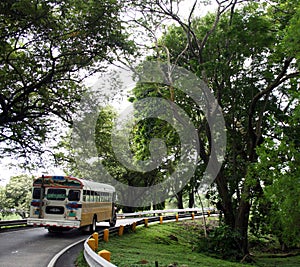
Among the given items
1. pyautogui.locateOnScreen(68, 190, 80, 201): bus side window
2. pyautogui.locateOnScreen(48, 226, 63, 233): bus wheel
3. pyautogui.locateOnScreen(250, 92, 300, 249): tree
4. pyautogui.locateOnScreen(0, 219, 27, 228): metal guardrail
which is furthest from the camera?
pyautogui.locateOnScreen(0, 219, 27, 228): metal guardrail

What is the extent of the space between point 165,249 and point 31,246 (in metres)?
7.11

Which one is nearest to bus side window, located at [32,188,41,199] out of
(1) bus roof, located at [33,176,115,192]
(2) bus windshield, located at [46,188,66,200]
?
(1) bus roof, located at [33,176,115,192]

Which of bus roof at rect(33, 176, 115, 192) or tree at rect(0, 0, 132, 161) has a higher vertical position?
tree at rect(0, 0, 132, 161)

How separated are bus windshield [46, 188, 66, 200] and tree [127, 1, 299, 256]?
7.87m

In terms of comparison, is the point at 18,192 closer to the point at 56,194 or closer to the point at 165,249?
the point at 56,194

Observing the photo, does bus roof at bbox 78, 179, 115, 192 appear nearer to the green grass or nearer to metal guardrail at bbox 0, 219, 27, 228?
the green grass

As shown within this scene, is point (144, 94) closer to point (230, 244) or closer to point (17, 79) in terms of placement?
point (17, 79)

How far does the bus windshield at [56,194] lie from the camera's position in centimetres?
1889

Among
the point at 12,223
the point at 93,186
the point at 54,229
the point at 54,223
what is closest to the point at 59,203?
the point at 54,223

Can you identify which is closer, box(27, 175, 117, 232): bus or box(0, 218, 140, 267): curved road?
box(0, 218, 140, 267): curved road

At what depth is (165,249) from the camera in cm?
1958

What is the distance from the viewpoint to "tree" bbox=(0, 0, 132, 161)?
16.4 metres

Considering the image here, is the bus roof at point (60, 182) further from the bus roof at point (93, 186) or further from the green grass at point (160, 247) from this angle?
the green grass at point (160, 247)

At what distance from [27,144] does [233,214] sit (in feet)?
40.6
